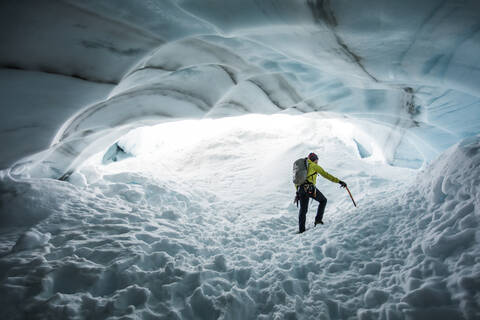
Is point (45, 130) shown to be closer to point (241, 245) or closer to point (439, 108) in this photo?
point (241, 245)

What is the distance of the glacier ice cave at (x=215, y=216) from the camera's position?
1.96 meters

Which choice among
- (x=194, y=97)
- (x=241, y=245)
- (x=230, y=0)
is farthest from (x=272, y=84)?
(x=241, y=245)

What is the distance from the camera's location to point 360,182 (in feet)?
22.2

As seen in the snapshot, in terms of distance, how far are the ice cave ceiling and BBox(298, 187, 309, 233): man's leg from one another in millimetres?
1829

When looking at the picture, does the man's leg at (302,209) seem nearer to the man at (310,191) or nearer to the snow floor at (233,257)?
the man at (310,191)

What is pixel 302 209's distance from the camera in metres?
3.87

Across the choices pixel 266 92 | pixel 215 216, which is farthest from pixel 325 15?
pixel 215 216

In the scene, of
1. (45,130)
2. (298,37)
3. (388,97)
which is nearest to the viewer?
(298,37)

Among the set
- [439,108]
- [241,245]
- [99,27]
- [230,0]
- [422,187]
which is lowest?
[241,245]

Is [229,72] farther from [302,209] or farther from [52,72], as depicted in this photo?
[302,209]

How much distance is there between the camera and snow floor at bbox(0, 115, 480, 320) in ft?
6.08

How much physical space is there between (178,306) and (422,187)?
3514mm

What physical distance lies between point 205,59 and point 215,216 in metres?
3.04

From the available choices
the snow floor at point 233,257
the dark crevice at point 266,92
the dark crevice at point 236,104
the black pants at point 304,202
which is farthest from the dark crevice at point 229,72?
the snow floor at point 233,257
